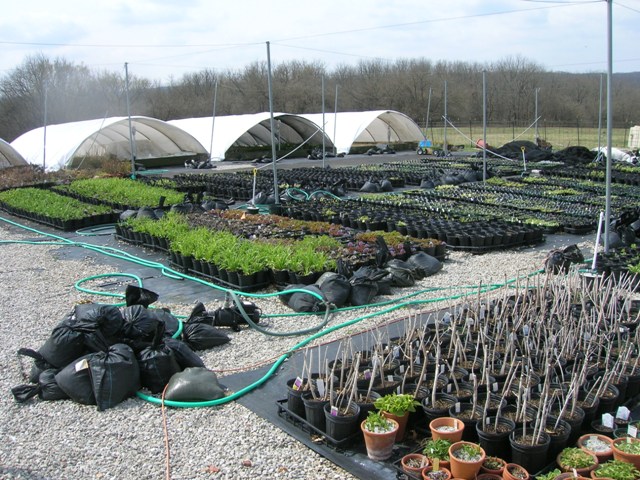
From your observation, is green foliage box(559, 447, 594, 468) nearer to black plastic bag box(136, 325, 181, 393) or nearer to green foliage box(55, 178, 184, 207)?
black plastic bag box(136, 325, 181, 393)

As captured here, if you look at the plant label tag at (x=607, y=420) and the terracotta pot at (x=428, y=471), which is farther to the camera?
the plant label tag at (x=607, y=420)

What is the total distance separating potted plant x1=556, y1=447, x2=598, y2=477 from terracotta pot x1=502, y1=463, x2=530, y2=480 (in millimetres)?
250

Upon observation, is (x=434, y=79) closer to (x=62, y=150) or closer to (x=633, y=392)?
(x=62, y=150)

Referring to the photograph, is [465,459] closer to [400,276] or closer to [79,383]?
[79,383]

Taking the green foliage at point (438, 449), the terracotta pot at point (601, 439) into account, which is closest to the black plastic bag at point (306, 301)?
the green foliage at point (438, 449)

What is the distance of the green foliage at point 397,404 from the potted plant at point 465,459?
0.47 m

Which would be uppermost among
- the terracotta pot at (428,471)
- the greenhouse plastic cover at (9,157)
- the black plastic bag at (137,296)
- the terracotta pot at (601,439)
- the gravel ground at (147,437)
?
the greenhouse plastic cover at (9,157)

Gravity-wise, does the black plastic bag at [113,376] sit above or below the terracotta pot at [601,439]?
above

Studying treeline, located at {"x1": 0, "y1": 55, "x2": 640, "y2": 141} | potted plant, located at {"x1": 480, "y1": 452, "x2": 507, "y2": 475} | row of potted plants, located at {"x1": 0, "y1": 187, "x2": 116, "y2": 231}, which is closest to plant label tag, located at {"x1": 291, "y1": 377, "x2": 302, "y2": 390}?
potted plant, located at {"x1": 480, "y1": 452, "x2": 507, "y2": 475}

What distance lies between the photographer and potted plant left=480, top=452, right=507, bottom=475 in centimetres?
369

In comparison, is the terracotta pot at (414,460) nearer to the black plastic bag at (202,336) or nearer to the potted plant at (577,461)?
the potted plant at (577,461)

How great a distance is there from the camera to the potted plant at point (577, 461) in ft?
11.9

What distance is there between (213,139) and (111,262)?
22.1 m

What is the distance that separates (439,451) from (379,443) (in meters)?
0.40
